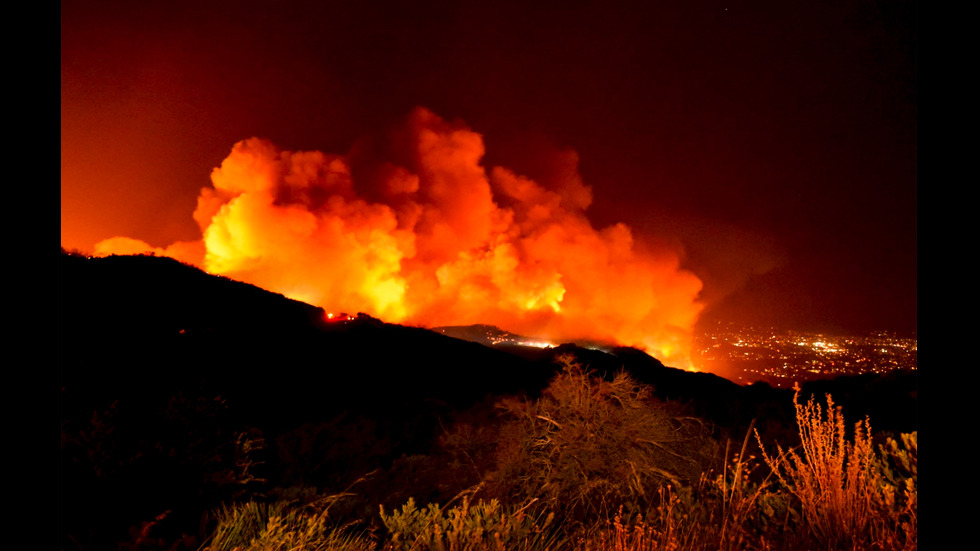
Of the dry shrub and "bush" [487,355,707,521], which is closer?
the dry shrub

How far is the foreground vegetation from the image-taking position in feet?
7.82

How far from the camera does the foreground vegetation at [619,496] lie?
2.38 m

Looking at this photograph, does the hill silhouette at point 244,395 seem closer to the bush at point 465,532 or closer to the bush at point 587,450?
the bush at point 587,450

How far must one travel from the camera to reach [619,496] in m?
4.30

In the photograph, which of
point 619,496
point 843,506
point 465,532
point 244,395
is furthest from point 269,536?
point 244,395

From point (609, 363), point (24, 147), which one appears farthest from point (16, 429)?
point (609, 363)

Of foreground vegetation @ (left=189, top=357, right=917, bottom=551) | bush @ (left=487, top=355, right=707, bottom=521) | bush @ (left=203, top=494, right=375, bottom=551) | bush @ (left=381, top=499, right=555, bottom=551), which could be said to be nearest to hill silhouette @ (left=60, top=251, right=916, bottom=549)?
bush @ (left=203, top=494, right=375, bottom=551)

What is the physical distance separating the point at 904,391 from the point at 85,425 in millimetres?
21036

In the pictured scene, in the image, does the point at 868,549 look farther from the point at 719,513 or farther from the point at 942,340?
the point at 942,340

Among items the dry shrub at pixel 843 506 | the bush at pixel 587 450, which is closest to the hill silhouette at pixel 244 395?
the bush at pixel 587 450

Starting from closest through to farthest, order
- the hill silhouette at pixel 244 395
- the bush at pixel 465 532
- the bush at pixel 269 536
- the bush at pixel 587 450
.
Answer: the bush at pixel 465 532 < the bush at pixel 269 536 < the hill silhouette at pixel 244 395 < the bush at pixel 587 450

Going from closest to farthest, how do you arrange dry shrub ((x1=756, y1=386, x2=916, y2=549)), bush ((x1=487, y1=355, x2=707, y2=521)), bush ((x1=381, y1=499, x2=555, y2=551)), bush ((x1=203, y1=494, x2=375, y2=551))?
dry shrub ((x1=756, y1=386, x2=916, y2=549)), bush ((x1=381, y1=499, x2=555, y2=551)), bush ((x1=203, y1=494, x2=375, y2=551)), bush ((x1=487, y1=355, x2=707, y2=521))

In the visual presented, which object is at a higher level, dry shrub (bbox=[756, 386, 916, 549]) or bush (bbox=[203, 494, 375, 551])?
dry shrub (bbox=[756, 386, 916, 549])

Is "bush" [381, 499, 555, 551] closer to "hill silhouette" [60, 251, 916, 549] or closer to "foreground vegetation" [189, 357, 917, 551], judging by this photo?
"foreground vegetation" [189, 357, 917, 551]
